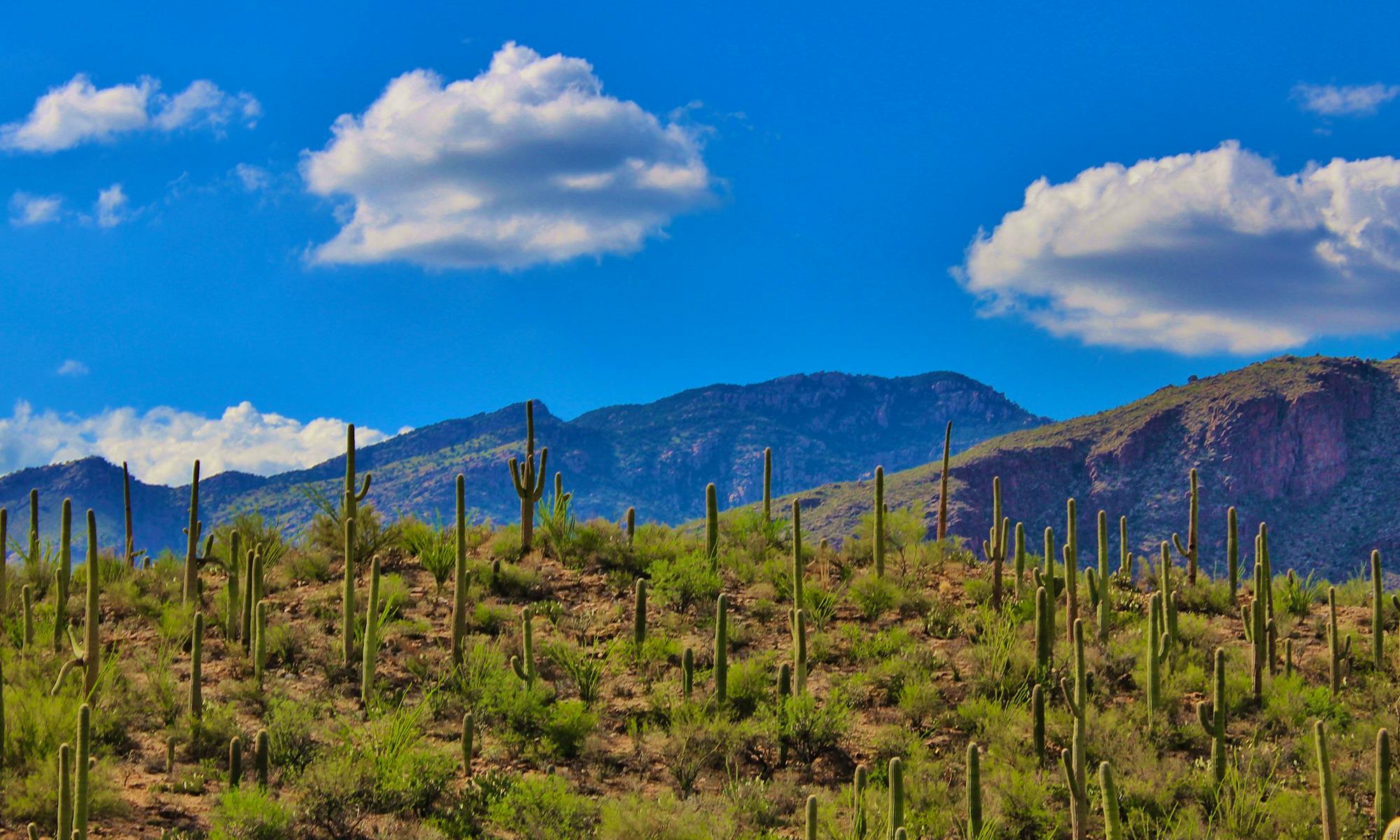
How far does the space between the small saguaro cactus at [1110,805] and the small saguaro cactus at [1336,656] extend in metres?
5.69

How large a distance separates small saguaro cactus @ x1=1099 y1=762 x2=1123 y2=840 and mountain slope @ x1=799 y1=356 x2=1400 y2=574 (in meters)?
84.2

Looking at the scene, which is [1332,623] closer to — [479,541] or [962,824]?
[962,824]

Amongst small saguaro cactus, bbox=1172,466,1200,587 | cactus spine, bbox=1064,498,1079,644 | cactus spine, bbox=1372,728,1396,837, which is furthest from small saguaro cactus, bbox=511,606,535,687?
small saguaro cactus, bbox=1172,466,1200,587

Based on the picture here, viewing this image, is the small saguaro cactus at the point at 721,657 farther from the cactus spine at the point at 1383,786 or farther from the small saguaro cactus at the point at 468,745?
the cactus spine at the point at 1383,786

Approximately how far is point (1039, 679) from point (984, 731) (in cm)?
122

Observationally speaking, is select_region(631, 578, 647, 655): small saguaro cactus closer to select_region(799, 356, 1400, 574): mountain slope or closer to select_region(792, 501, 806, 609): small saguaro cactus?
select_region(792, 501, 806, 609): small saguaro cactus

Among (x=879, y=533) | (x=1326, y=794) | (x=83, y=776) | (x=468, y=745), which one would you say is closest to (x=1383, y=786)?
(x=1326, y=794)

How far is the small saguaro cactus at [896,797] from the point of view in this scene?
9367 millimetres

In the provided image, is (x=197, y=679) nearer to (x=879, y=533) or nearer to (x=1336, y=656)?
(x=879, y=533)

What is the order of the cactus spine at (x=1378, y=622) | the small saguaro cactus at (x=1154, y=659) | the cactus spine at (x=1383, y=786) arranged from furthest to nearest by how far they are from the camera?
the cactus spine at (x=1378, y=622) < the small saguaro cactus at (x=1154, y=659) < the cactus spine at (x=1383, y=786)

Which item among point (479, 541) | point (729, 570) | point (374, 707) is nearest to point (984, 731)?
point (729, 570)

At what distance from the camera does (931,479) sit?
360 ft

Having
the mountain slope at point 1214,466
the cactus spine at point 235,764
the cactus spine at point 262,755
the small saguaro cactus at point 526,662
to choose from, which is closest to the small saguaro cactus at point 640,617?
the small saguaro cactus at point 526,662

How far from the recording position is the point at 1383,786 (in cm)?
998
